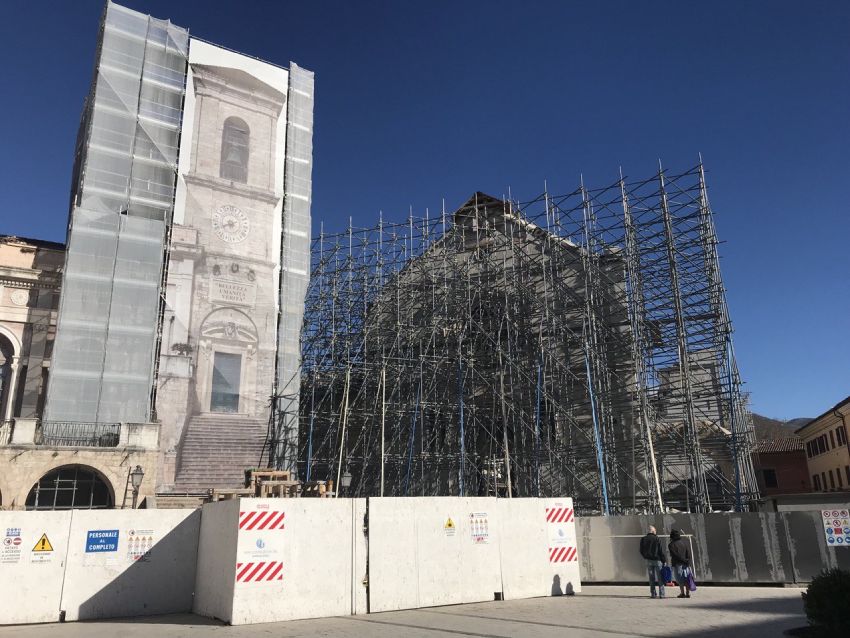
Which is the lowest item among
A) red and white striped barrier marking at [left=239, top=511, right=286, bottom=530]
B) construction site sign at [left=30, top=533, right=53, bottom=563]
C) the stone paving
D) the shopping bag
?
the stone paving

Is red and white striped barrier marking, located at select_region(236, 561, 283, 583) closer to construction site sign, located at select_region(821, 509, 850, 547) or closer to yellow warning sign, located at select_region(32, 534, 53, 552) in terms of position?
yellow warning sign, located at select_region(32, 534, 53, 552)

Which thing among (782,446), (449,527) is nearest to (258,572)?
(449,527)

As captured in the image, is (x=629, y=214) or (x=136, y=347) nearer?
(x=136, y=347)

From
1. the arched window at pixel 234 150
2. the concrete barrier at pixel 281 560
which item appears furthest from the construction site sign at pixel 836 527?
the arched window at pixel 234 150

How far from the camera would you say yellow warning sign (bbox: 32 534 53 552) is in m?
11.7

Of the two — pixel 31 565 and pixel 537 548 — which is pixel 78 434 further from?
pixel 537 548

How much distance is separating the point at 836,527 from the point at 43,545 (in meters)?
15.0

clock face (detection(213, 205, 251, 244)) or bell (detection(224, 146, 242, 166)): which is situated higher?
bell (detection(224, 146, 242, 166))

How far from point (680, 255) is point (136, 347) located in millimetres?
19229

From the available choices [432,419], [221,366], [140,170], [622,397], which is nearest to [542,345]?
[622,397]

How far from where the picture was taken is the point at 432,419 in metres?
27.5

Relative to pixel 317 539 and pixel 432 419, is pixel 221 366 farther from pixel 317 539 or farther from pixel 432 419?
pixel 317 539

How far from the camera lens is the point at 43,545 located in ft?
38.3

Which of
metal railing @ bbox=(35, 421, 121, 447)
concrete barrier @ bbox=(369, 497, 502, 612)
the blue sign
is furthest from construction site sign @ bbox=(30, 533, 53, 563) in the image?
metal railing @ bbox=(35, 421, 121, 447)
